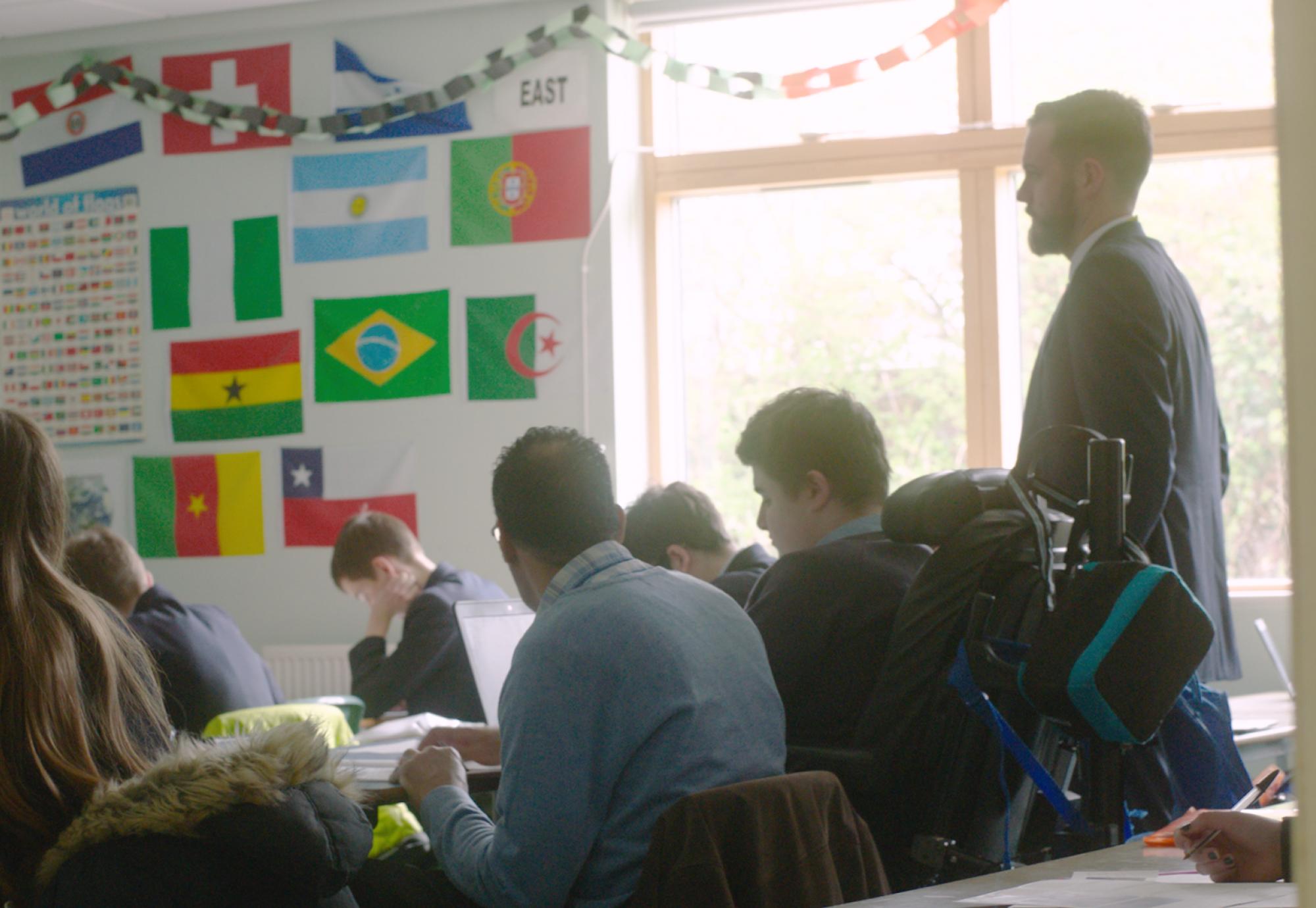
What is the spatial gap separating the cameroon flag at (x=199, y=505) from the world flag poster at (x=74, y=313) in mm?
195

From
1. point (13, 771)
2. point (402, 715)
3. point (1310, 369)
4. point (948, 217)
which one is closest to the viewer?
point (1310, 369)

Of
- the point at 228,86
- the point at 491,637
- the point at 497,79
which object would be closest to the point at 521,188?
the point at 497,79

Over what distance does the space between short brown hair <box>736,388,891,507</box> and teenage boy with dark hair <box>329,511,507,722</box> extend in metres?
0.93

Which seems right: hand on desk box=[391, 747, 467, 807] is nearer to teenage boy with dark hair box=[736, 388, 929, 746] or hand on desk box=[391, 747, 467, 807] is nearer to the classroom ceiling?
Result: teenage boy with dark hair box=[736, 388, 929, 746]

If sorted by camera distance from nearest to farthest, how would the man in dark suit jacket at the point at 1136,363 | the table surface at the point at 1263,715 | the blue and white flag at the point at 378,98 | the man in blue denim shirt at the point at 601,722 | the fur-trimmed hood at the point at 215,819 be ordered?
the fur-trimmed hood at the point at 215,819 < the man in blue denim shirt at the point at 601,722 < the man in dark suit jacket at the point at 1136,363 < the table surface at the point at 1263,715 < the blue and white flag at the point at 378,98

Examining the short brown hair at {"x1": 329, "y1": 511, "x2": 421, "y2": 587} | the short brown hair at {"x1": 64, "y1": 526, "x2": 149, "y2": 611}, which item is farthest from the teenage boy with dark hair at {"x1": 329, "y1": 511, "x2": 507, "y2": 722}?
the short brown hair at {"x1": 64, "y1": 526, "x2": 149, "y2": 611}

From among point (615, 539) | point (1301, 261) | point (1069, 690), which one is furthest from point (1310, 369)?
point (615, 539)

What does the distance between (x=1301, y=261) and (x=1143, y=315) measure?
1764mm

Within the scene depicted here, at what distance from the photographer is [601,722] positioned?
150 centimetres

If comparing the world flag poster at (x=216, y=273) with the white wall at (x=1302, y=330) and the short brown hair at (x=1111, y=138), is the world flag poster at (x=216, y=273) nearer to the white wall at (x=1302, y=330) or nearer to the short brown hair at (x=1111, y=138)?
the short brown hair at (x=1111, y=138)

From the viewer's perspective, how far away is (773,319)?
14.6ft

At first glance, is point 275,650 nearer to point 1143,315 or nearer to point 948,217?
point 948,217

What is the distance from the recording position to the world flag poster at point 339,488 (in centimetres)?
453

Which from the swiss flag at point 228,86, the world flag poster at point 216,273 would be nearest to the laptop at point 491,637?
the world flag poster at point 216,273
